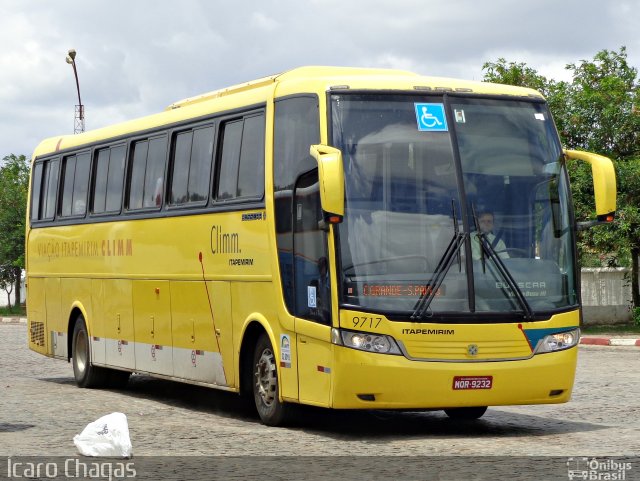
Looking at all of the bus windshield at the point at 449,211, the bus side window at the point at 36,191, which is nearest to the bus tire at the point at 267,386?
the bus windshield at the point at 449,211

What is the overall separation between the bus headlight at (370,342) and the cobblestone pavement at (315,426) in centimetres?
82

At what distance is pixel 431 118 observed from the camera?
41.3 ft

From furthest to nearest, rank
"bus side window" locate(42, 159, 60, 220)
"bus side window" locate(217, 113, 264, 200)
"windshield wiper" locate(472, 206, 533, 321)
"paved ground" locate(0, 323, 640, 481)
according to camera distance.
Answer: "bus side window" locate(42, 159, 60, 220) → "bus side window" locate(217, 113, 264, 200) → "windshield wiper" locate(472, 206, 533, 321) → "paved ground" locate(0, 323, 640, 481)

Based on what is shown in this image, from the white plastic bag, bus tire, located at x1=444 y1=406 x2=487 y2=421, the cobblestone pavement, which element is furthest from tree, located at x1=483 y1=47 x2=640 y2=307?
the white plastic bag

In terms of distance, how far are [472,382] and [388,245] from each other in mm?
1424

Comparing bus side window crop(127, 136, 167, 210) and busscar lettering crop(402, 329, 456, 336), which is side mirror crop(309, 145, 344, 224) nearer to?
busscar lettering crop(402, 329, 456, 336)

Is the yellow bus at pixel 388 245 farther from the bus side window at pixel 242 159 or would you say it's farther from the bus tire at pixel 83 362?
the bus tire at pixel 83 362

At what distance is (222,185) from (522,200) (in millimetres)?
3633

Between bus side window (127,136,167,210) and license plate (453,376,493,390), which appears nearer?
license plate (453,376,493,390)

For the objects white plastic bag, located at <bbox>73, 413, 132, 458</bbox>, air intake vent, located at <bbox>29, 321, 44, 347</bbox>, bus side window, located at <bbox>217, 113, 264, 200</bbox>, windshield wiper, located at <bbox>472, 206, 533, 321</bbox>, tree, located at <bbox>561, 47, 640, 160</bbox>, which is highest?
tree, located at <bbox>561, 47, 640, 160</bbox>

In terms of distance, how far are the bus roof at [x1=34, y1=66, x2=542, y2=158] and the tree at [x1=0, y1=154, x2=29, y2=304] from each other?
113ft

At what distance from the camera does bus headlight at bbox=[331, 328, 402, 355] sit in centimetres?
1180

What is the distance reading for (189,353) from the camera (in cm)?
1563

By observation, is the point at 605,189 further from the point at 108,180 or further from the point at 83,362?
the point at 83,362
